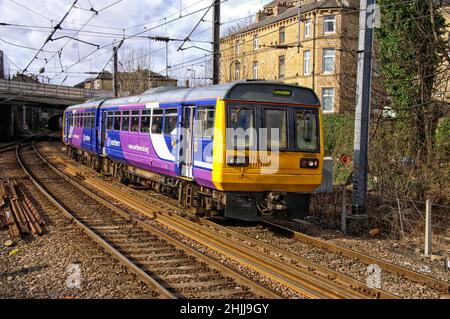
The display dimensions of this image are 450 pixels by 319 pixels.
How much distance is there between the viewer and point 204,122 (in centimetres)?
1027

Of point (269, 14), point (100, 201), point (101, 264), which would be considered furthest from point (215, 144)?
point (269, 14)

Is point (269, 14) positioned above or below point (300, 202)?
above

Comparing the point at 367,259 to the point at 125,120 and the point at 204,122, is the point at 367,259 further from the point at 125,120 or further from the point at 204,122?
the point at 125,120

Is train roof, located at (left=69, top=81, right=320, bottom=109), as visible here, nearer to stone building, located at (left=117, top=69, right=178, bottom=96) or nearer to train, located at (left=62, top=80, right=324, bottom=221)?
train, located at (left=62, top=80, right=324, bottom=221)

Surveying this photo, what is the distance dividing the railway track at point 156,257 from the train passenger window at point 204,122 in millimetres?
2169

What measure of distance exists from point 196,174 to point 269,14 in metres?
38.1

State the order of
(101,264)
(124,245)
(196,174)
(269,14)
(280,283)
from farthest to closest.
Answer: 1. (269,14)
2. (196,174)
3. (124,245)
4. (101,264)
5. (280,283)

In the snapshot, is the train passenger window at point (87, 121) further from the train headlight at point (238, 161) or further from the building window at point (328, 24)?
the building window at point (328, 24)

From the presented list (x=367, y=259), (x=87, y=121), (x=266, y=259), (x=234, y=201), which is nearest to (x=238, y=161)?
(x=234, y=201)

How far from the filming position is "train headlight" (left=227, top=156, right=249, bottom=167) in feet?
31.0

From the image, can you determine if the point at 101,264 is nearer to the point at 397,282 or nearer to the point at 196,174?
the point at 196,174

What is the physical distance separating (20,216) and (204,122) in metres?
4.53

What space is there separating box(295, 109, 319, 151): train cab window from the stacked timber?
5430 mm

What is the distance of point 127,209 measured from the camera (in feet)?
41.2
